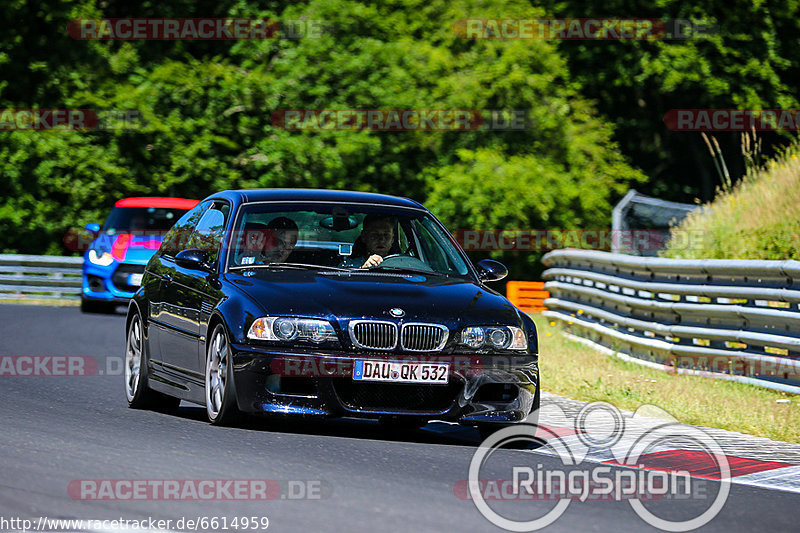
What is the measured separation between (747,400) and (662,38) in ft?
109

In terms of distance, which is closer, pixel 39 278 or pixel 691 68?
pixel 39 278

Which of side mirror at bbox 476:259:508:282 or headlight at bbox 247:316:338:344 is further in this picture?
side mirror at bbox 476:259:508:282

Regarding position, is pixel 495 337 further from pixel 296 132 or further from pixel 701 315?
pixel 296 132

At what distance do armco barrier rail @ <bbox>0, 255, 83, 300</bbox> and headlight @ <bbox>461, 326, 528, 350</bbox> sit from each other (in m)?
18.8

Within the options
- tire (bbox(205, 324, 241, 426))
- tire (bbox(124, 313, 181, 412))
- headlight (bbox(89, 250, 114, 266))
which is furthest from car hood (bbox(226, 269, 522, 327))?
headlight (bbox(89, 250, 114, 266))

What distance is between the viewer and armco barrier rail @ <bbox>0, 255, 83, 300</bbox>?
27.2 metres

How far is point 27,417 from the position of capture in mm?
9773

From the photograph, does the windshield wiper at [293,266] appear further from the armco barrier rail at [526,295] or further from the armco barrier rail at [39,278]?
the armco barrier rail at [39,278]

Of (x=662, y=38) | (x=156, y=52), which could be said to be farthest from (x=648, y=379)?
(x=662, y=38)

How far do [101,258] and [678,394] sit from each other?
12.4m

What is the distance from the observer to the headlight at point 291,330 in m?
8.88

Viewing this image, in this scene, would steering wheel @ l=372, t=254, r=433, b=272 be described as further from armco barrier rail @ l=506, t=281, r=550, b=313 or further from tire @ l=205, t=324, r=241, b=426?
armco barrier rail @ l=506, t=281, r=550, b=313

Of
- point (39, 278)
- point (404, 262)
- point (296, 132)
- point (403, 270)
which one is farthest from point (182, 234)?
point (296, 132)

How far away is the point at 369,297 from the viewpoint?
29.9 ft
